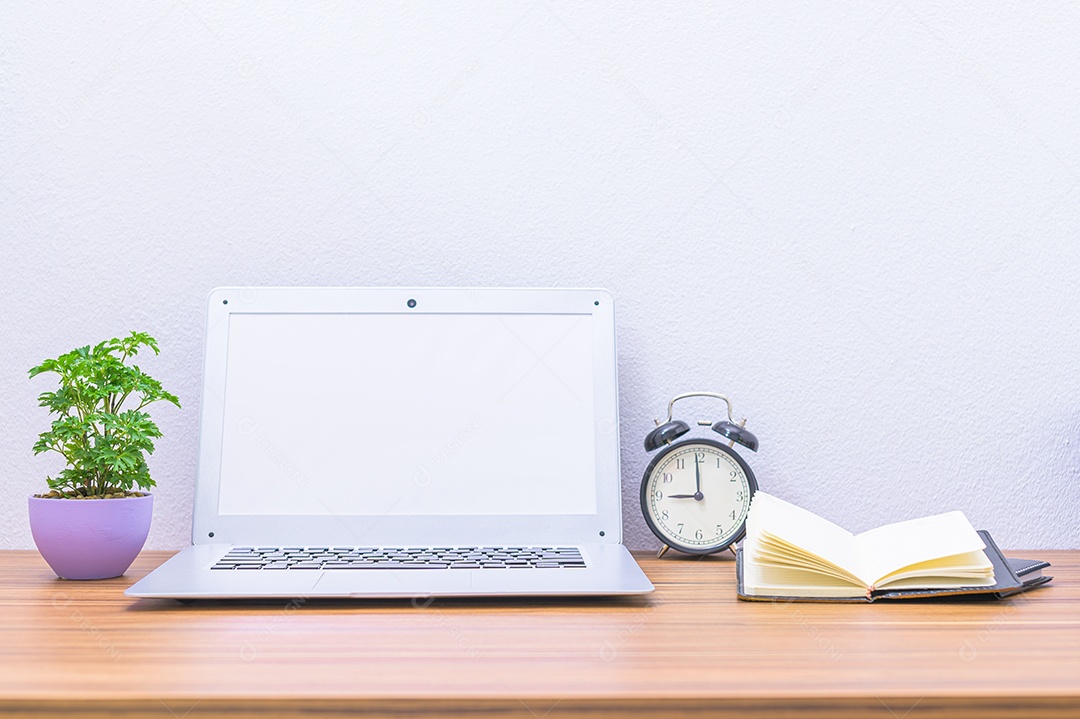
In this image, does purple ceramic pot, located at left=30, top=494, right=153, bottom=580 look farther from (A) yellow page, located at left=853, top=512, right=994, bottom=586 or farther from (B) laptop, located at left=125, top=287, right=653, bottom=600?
(A) yellow page, located at left=853, top=512, right=994, bottom=586

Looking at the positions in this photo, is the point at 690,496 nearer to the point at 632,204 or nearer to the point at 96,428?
the point at 632,204

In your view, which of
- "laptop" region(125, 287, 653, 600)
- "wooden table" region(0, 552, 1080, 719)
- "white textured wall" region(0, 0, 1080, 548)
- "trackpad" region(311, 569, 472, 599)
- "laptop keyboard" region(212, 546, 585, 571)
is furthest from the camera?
"white textured wall" region(0, 0, 1080, 548)

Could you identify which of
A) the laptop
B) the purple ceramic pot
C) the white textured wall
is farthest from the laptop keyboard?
the white textured wall

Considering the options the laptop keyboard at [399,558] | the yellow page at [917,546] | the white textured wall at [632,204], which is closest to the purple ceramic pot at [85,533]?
the laptop keyboard at [399,558]

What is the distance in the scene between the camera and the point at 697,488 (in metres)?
1.03

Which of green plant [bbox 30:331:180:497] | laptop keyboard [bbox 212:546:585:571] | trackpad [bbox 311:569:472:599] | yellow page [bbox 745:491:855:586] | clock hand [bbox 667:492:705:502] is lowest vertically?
trackpad [bbox 311:569:472:599]

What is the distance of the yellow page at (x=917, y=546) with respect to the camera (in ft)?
2.64

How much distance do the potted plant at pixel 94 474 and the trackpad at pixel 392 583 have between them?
0.82 ft

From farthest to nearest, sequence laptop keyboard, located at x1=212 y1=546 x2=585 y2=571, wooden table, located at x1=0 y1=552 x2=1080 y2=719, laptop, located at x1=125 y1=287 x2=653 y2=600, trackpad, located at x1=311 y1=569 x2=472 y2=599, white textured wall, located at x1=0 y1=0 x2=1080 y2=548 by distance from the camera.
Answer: white textured wall, located at x1=0 y1=0 x2=1080 y2=548 < laptop, located at x1=125 y1=287 x2=653 y2=600 < laptop keyboard, located at x1=212 y1=546 x2=585 y2=571 < trackpad, located at x1=311 y1=569 x2=472 y2=599 < wooden table, located at x1=0 y1=552 x2=1080 y2=719

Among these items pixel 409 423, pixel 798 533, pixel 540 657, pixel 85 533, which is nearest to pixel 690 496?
pixel 798 533

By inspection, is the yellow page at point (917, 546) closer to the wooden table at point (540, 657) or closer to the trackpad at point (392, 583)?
the wooden table at point (540, 657)

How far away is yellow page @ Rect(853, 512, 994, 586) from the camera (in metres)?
0.81

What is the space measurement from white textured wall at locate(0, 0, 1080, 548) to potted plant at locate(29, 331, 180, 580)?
0.60ft

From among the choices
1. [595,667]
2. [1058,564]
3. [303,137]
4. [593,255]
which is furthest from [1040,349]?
[303,137]
